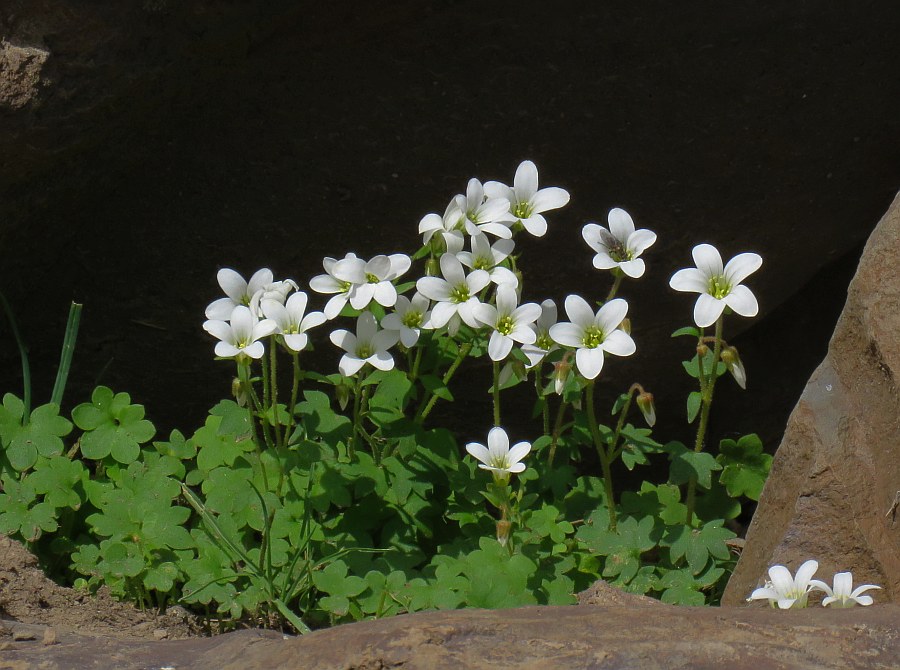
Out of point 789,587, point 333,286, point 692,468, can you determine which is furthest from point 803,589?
point 333,286

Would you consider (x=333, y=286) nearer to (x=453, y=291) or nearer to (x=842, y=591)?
(x=453, y=291)

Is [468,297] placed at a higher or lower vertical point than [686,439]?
higher

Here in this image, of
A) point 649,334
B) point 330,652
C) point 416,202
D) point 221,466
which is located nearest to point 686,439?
point 649,334

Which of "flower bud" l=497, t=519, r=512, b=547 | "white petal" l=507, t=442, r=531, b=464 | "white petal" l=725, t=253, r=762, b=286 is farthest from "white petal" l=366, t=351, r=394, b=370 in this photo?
"white petal" l=725, t=253, r=762, b=286

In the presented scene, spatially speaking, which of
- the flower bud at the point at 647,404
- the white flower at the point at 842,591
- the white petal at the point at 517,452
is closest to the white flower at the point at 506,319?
the white petal at the point at 517,452

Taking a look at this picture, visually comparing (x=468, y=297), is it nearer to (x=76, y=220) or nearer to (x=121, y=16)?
(x=121, y=16)

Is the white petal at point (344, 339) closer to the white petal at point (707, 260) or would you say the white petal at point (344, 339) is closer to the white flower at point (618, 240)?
the white flower at point (618, 240)
